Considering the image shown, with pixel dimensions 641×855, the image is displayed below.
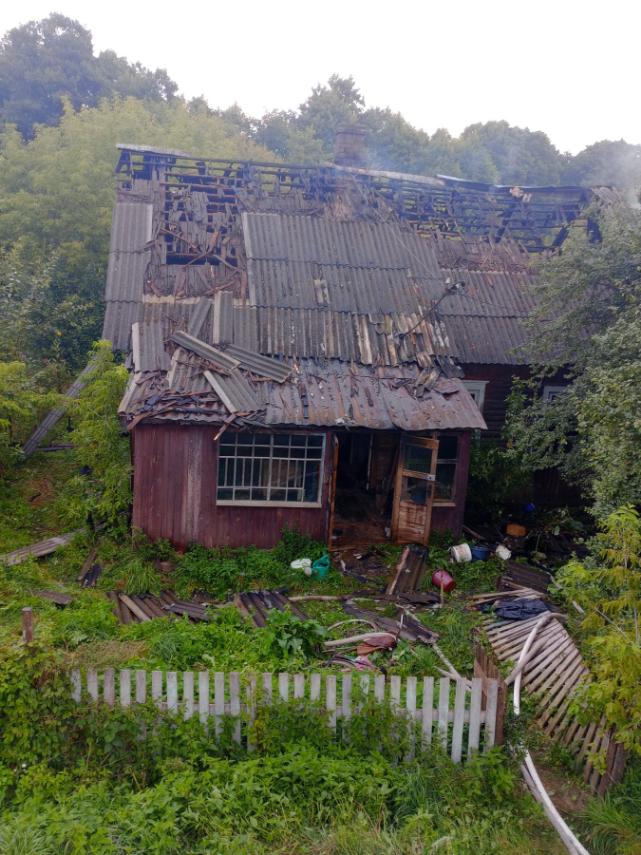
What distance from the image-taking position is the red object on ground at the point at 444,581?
10.9 metres

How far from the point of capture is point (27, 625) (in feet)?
19.5

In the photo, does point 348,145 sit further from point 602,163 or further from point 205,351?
point 602,163

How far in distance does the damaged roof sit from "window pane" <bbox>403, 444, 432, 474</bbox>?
0.69 metres

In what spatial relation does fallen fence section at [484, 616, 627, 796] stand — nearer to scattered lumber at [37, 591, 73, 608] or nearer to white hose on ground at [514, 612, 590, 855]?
white hose on ground at [514, 612, 590, 855]

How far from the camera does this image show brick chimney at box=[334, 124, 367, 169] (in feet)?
70.1

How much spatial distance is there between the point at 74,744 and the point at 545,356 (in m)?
11.5

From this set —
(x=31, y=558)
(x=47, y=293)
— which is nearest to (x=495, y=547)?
(x=31, y=558)

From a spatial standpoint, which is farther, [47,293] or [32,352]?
[47,293]

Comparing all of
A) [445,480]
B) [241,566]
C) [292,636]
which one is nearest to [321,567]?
[241,566]

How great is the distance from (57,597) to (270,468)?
13.6ft

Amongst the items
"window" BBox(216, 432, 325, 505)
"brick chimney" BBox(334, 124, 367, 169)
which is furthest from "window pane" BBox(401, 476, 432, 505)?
"brick chimney" BBox(334, 124, 367, 169)

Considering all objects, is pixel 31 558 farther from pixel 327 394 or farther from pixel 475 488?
pixel 475 488

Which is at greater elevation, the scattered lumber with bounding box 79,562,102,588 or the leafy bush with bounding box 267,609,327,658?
the leafy bush with bounding box 267,609,327,658

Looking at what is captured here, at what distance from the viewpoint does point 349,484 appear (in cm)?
1540
